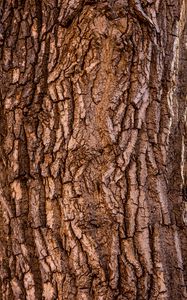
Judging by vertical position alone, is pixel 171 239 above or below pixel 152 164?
below

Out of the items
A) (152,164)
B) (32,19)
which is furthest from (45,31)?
(152,164)

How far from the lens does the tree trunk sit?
224 centimetres

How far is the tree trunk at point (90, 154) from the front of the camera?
2.24 m

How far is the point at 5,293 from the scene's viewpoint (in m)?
2.32

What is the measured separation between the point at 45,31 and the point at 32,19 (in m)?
0.11

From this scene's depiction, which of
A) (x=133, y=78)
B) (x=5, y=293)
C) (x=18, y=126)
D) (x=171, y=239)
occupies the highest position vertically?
(x=133, y=78)

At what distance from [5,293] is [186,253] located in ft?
3.09

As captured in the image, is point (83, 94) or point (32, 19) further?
point (32, 19)

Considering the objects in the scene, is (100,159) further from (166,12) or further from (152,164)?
(166,12)

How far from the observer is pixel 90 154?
91.5 inches

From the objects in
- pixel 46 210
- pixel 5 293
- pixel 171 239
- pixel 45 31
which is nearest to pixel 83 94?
pixel 45 31

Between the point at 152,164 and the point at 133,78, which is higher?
the point at 133,78

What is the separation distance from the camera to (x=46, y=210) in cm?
232

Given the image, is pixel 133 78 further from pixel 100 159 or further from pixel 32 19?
pixel 32 19
